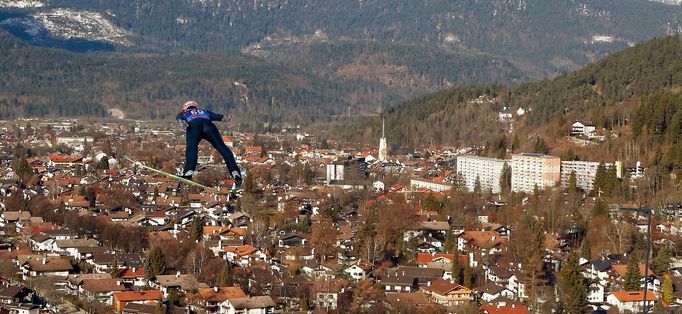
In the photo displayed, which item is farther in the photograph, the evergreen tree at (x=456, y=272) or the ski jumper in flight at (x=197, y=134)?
the evergreen tree at (x=456, y=272)

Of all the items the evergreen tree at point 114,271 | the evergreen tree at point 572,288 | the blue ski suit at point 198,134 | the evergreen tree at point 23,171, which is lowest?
the evergreen tree at point 23,171

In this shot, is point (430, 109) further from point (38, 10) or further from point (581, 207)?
point (38, 10)

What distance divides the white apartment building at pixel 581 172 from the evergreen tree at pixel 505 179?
5.43ft

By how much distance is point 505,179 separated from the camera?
4556cm

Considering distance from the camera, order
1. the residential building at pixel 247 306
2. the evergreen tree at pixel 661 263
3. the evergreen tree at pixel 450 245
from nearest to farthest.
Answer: the residential building at pixel 247 306, the evergreen tree at pixel 661 263, the evergreen tree at pixel 450 245

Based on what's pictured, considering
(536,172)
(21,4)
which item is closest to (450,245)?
(536,172)

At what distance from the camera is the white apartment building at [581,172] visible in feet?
143

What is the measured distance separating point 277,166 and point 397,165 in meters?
5.07

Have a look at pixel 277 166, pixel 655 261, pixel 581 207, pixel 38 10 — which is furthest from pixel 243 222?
pixel 38 10

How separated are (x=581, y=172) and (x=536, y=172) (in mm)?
1334

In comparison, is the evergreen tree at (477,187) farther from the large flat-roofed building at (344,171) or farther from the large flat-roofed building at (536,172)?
the large flat-roofed building at (344,171)

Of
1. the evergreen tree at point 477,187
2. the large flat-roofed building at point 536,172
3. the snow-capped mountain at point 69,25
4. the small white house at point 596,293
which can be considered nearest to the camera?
the small white house at point 596,293

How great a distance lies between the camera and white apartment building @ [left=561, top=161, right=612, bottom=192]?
43.6 metres

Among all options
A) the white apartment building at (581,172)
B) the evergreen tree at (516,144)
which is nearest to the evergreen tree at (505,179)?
the white apartment building at (581,172)
